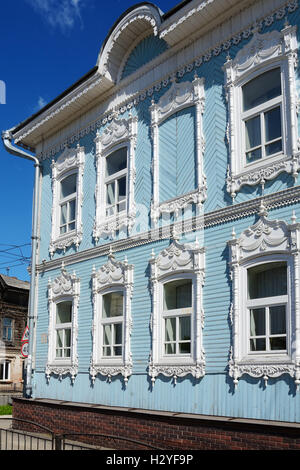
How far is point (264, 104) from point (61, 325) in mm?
8398

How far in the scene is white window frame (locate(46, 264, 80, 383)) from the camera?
14727 millimetres

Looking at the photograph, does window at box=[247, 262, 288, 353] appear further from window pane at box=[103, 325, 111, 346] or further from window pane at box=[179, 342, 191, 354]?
window pane at box=[103, 325, 111, 346]

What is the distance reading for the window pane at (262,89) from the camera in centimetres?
1074

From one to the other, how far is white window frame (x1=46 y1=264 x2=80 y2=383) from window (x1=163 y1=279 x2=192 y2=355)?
3570 mm

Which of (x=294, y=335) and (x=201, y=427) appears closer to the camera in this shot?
(x=294, y=335)

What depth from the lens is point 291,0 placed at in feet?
34.5

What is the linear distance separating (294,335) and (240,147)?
12.8ft

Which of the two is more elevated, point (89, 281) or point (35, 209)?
point (35, 209)

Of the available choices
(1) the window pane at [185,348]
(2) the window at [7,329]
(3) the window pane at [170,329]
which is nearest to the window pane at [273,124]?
(3) the window pane at [170,329]

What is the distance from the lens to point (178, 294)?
12.1 m

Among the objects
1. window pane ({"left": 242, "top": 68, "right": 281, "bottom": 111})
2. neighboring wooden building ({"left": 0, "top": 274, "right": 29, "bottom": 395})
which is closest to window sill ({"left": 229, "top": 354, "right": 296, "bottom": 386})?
window pane ({"left": 242, "top": 68, "right": 281, "bottom": 111})

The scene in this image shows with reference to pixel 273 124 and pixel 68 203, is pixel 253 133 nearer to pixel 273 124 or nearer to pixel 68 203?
pixel 273 124

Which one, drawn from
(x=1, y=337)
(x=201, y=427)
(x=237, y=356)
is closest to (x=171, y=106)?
(x=237, y=356)

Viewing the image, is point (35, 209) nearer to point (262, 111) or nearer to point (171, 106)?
point (171, 106)
